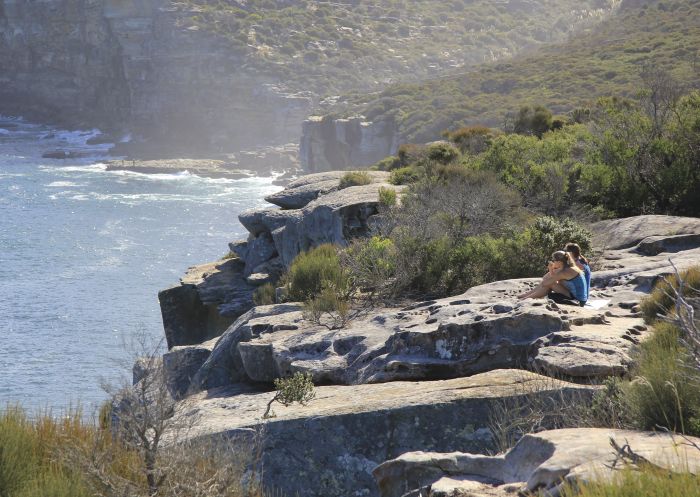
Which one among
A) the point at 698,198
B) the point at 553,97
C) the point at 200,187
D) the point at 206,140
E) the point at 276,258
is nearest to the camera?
the point at 698,198

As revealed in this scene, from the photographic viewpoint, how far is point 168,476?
6.14 meters

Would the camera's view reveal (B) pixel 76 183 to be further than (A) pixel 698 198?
Yes

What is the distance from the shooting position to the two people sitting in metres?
10.6

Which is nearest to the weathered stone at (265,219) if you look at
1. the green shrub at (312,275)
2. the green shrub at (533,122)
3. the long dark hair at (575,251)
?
the green shrub at (312,275)

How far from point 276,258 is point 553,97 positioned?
31304 mm

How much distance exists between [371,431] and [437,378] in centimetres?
186

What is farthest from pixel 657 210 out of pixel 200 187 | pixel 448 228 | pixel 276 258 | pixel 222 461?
pixel 200 187

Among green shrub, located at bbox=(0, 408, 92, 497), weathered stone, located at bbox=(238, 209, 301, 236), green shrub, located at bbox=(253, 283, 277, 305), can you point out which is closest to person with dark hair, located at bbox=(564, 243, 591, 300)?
green shrub, located at bbox=(0, 408, 92, 497)

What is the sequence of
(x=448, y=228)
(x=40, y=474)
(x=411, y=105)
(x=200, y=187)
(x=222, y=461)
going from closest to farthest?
(x=40, y=474)
(x=222, y=461)
(x=448, y=228)
(x=411, y=105)
(x=200, y=187)

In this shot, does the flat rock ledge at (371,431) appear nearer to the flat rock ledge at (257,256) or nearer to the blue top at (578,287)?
the blue top at (578,287)

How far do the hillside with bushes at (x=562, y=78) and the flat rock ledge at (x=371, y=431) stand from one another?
31.8 meters

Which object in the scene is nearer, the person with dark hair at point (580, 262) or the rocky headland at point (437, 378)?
the rocky headland at point (437, 378)

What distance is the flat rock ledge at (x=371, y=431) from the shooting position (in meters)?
7.68

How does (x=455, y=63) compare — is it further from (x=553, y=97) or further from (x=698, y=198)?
(x=698, y=198)
